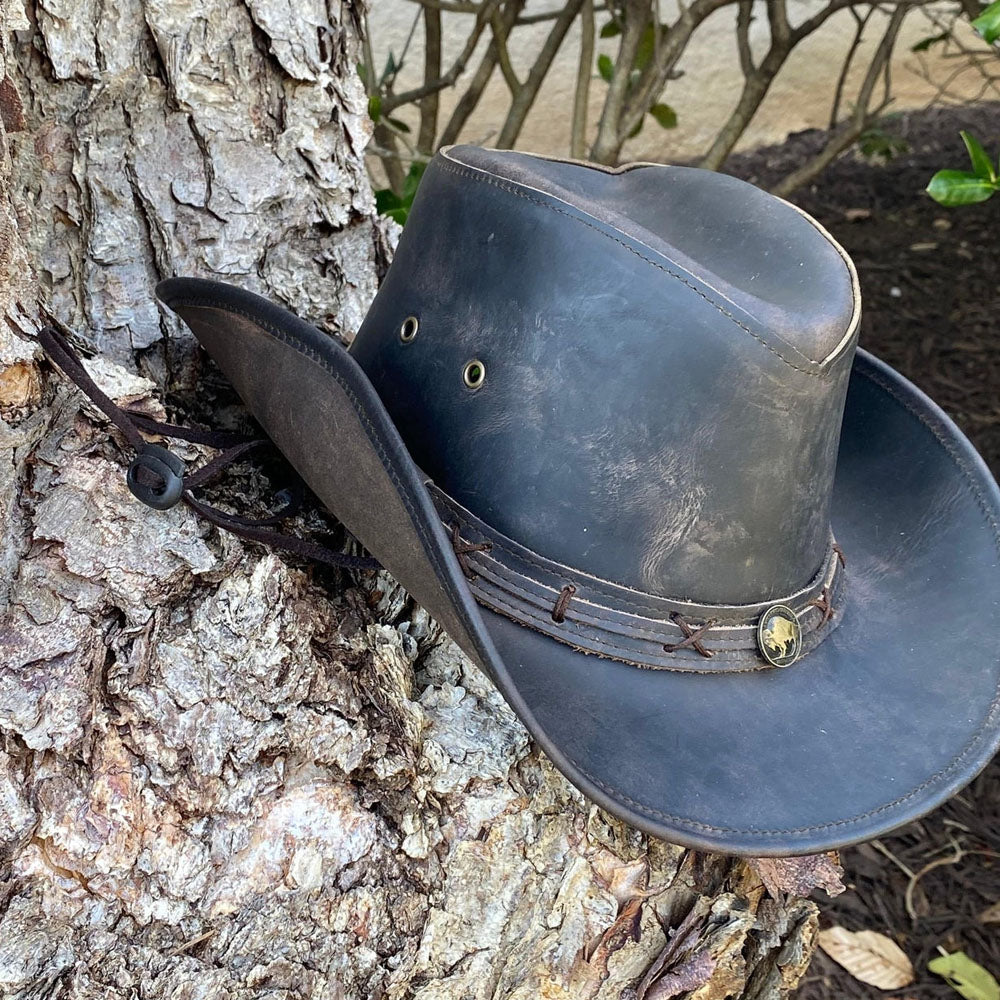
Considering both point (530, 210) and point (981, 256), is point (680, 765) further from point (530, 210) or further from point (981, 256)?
point (981, 256)

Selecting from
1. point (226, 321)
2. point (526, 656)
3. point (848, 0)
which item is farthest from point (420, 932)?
point (848, 0)

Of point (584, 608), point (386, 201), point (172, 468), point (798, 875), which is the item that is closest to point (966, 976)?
point (798, 875)

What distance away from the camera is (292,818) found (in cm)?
136

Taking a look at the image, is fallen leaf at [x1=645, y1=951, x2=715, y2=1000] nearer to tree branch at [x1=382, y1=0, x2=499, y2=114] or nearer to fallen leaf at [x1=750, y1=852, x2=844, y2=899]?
fallen leaf at [x1=750, y1=852, x2=844, y2=899]

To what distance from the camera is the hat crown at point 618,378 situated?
4.08ft

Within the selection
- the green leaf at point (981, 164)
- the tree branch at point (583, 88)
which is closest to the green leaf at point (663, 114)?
the tree branch at point (583, 88)

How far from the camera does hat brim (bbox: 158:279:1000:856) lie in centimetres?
119

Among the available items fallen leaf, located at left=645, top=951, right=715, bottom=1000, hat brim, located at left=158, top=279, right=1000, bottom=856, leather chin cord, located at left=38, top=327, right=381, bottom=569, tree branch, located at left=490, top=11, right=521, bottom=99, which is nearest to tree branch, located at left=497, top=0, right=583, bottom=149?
tree branch, located at left=490, top=11, right=521, bottom=99

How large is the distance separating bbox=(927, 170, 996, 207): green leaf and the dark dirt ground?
1.51 meters

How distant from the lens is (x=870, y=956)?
246 centimetres

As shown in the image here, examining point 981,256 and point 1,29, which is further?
point 981,256

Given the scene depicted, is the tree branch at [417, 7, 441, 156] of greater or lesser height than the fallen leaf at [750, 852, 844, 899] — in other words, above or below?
above

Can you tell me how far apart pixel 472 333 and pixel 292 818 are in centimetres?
A: 70

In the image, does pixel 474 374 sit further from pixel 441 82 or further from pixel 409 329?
pixel 441 82
